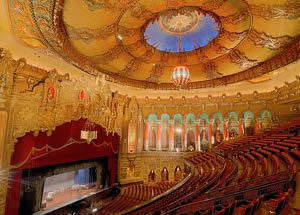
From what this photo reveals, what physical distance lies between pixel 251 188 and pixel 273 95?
796cm

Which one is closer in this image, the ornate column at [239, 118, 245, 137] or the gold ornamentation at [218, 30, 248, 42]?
the gold ornamentation at [218, 30, 248, 42]

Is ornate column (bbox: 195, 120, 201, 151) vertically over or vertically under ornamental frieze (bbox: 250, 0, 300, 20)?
under

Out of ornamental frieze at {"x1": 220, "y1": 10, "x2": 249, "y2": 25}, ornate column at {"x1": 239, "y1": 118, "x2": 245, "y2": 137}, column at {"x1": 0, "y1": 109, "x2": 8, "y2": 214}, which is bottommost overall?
column at {"x1": 0, "y1": 109, "x2": 8, "y2": 214}

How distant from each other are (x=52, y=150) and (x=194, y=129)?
22.4 ft

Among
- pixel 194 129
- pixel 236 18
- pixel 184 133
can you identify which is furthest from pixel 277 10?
pixel 184 133

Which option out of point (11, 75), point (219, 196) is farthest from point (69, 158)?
point (219, 196)

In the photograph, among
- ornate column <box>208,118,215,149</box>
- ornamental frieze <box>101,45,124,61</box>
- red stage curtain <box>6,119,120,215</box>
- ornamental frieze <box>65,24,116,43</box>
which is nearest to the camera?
red stage curtain <box>6,119,120,215</box>

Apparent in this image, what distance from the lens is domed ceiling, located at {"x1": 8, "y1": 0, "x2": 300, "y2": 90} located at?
4652mm

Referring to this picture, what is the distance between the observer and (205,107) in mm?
9812

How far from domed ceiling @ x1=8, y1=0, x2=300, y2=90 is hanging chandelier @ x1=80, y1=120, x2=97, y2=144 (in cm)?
227

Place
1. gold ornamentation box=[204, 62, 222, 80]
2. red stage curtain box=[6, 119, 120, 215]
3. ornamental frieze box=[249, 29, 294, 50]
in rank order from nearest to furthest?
red stage curtain box=[6, 119, 120, 215] → ornamental frieze box=[249, 29, 294, 50] → gold ornamentation box=[204, 62, 222, 80]

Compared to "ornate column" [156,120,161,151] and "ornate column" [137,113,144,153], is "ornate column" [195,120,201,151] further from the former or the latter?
"ornate column" [137,113,144,153]

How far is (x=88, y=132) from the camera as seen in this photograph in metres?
6.76

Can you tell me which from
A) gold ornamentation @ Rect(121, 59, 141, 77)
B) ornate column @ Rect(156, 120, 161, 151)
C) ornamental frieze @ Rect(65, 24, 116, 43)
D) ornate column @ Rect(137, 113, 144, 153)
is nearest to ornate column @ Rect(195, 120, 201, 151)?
ornate column @ Rect(156, 120, 161, 151)
